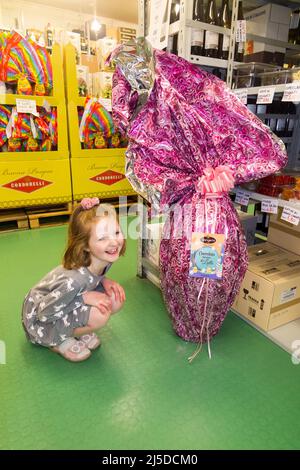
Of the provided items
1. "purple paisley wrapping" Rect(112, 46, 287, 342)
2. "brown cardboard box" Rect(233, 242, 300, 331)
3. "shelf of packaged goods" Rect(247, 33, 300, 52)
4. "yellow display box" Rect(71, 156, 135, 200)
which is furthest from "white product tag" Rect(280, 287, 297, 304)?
"yellow display box" Rect(71, 156, 135, 200)

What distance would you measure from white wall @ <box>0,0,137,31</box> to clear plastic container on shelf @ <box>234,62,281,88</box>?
14.1 feet

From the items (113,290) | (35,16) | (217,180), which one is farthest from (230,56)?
(35,16)

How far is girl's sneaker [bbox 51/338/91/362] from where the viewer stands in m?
1.51

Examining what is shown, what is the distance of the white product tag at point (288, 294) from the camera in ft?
5.56

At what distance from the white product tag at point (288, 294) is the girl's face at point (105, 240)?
92 cm

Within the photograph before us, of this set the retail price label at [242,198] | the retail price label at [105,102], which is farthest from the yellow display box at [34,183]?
the retail price label at [242,198]

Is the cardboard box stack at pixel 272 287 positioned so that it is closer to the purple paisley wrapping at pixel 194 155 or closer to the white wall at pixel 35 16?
the purple paisley wrapping at pixel 194 155

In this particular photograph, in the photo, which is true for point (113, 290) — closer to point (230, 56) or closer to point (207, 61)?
point (207, 61)

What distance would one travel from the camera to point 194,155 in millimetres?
1388

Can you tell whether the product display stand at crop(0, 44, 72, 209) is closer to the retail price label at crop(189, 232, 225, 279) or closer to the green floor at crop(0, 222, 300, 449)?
the green floor at crop(0, 222, 300, 449)

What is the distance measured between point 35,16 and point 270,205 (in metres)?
5.73
